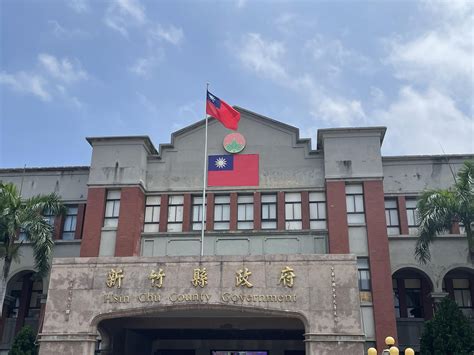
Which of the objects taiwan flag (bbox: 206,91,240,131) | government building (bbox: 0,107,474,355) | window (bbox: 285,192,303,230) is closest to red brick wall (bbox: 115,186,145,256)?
government building (bbox: 0,107,474,355)

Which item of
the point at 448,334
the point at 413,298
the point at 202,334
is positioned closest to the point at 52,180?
the point at 202,334

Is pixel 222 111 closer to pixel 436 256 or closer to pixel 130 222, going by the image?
pixel 130 222

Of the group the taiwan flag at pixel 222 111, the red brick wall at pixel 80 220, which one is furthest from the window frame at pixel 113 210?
the taiwan flag at pixel 222 111

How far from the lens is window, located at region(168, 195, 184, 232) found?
81.9 feet

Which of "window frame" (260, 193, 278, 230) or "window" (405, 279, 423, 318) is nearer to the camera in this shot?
"window frame" (260, 193, 278, 230)

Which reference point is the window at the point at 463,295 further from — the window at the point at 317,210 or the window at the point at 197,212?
the window at the point at 197,212

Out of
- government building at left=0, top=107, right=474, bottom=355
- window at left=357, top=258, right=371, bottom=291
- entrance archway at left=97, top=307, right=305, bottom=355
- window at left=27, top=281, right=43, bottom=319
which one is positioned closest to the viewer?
entrance archway at left=97, top=307, right=305, bottom=355

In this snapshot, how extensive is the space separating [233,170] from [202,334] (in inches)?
299

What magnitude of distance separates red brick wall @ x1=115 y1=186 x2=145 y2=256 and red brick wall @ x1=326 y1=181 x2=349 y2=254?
28.1ft

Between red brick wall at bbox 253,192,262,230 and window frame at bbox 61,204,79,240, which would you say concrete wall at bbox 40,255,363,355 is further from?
window frame at bbox 61,204,79,240

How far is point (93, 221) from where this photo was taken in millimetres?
24719

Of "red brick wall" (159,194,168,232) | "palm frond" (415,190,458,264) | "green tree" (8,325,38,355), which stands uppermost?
"red brick wall" (159,194,168,232)

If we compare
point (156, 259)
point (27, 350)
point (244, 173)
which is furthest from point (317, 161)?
point (27, 350)

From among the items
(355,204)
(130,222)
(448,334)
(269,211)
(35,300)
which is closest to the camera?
(448,334)
